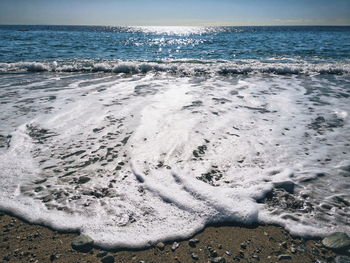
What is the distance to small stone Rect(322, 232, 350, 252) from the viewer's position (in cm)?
236

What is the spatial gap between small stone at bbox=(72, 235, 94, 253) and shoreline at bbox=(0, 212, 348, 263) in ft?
0.13

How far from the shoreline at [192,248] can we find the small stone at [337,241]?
2.1 inches

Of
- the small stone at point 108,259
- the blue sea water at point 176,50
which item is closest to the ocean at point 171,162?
the small stone at point 108,259

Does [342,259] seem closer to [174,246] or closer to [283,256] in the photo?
[283,256]

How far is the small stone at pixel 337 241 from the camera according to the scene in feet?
7.74

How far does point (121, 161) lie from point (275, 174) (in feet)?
7.47

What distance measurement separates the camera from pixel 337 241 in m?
2.41

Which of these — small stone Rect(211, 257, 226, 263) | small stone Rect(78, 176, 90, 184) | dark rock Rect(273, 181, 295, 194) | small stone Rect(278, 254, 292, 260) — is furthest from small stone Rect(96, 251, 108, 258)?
dark rock Rect(273, 181, 295, 194)

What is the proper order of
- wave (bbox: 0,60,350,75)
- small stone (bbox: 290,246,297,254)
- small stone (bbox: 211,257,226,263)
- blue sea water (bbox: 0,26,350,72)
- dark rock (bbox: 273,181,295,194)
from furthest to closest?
blue sea water (bbox: 0,26,350,72) → wave (bbox: 0,60,350,75) → dark rock (bbox: 273,181,295,194) → small stone (bbox: 290,246,297,254) → small stone (bbox: 211,257,226,263)

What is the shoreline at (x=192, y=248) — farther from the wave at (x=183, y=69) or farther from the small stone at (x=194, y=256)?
the wave at (x=183, y=69)

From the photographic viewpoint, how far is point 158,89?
8.71 m

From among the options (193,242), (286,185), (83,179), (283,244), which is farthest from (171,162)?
(283,244)

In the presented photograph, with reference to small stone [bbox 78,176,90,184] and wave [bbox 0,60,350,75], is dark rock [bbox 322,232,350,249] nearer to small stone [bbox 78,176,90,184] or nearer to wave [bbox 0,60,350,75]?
small stone [bbox 78,176,90,184]

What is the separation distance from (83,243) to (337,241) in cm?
245
